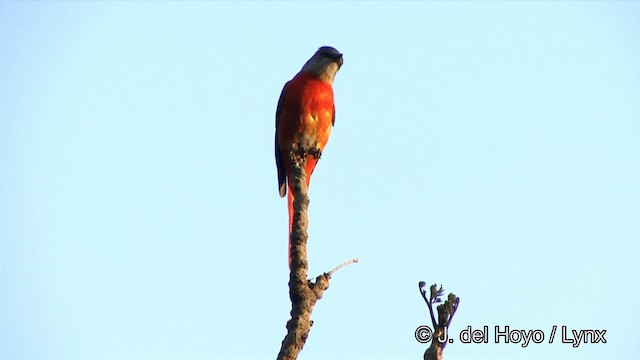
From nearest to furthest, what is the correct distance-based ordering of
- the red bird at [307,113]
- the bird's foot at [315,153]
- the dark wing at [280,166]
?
1. the bird's foot at [315,153]
2. the red bird at [307,113]
3. the dark wing at [280,166]

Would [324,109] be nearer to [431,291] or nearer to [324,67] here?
[324,67]

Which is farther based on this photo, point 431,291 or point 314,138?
point 314,138

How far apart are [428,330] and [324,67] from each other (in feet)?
15.0

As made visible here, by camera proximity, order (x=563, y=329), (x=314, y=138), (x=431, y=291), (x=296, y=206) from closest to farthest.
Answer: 1. (x=431, y=291)
2. (x=296, y=206)
3. (x=563, y=329)
4. (x=314, y=138)

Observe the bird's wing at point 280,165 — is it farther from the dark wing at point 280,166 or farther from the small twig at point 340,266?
the small twig at point 340,266

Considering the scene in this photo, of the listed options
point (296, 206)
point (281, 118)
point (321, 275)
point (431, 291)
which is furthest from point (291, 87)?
point (431, 291)

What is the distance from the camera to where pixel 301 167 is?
5.96 meters

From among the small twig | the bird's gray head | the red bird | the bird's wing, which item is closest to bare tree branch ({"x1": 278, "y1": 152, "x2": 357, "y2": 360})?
the small twig

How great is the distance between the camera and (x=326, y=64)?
887 centimetres

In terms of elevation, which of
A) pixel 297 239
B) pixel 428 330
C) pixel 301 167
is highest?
pixel 301 167

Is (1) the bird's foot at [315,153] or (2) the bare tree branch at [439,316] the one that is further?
(1) the bird's foot at [315,153]

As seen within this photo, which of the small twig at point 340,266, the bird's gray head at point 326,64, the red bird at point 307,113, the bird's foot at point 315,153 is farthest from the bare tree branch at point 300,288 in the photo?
the bird's gray head at point 326,64

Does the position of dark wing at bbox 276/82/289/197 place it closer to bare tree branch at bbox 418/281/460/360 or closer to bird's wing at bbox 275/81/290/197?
bird's wing at bbox 275/81/290/197

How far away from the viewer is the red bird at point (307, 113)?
26.6ft
